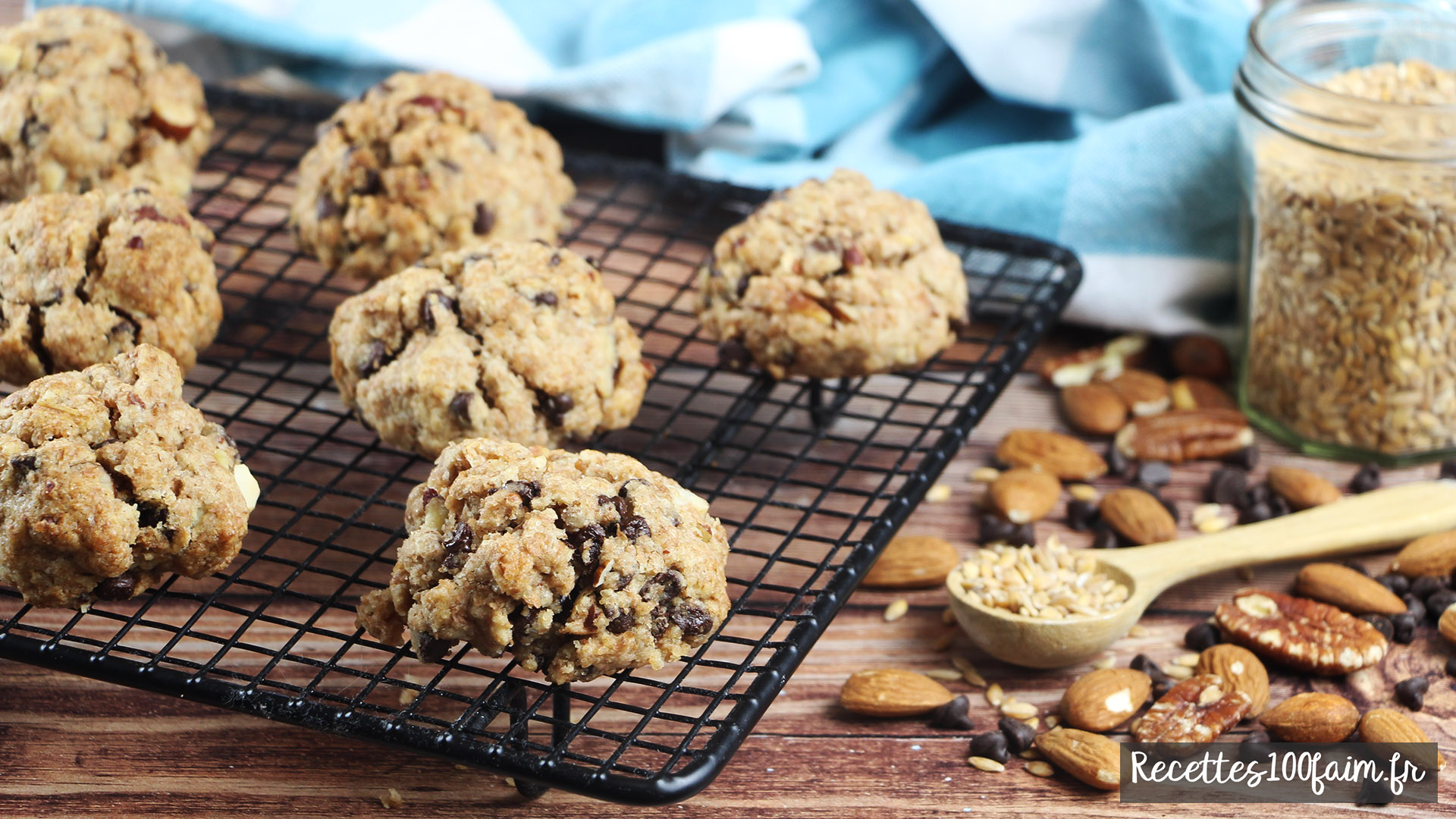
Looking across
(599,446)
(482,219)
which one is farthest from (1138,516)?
(482,219)

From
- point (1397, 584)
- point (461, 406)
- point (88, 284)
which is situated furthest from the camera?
point (1397, 584)

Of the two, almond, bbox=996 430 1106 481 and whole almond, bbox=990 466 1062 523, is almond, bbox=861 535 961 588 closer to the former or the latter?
whole almond, bbox=990 466 1062 523

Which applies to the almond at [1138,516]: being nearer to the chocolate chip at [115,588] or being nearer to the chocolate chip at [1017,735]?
the chocolate chip at [1017,735]

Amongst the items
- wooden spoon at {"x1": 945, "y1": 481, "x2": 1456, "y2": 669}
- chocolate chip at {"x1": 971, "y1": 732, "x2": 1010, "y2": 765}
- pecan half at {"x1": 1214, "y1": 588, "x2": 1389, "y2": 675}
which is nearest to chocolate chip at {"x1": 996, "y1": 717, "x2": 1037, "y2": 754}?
chocolate chip at {"x1": 971, "y1": 732, "x2": 1010, "y2": 765}

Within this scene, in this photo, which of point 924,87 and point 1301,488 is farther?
point 924,87

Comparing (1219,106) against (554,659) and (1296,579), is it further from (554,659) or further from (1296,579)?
(554,659)

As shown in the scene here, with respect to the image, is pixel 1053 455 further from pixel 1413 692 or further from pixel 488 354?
pixel 488 354

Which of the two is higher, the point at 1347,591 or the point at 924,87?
the point at 924,87
